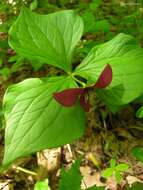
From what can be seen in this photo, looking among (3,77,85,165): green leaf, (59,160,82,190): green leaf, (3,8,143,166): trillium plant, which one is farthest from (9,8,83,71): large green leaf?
→ (59,160,82,190): green leaf

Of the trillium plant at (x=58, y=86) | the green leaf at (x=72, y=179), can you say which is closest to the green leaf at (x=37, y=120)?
the trillium plant at (x=58, y=86)

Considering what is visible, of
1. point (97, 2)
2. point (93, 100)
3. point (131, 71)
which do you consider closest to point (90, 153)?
point (93, 100)

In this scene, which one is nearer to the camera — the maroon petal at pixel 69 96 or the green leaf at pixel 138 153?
the maroon petal at pixel 69 96

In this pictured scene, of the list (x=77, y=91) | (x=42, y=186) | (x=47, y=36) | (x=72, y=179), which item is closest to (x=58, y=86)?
(x=77, y=91)

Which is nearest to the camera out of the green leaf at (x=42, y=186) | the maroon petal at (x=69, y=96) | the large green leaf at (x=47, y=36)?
the maroon petal at (x=69, y=96)

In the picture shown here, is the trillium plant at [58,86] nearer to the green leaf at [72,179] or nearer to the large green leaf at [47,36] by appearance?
the large green leaf at [47,36]

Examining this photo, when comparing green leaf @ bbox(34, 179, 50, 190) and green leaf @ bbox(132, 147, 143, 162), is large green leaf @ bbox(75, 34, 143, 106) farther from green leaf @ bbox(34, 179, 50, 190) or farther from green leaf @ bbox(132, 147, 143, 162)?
green leaf @ bbox(34, 179, 50, 190)
